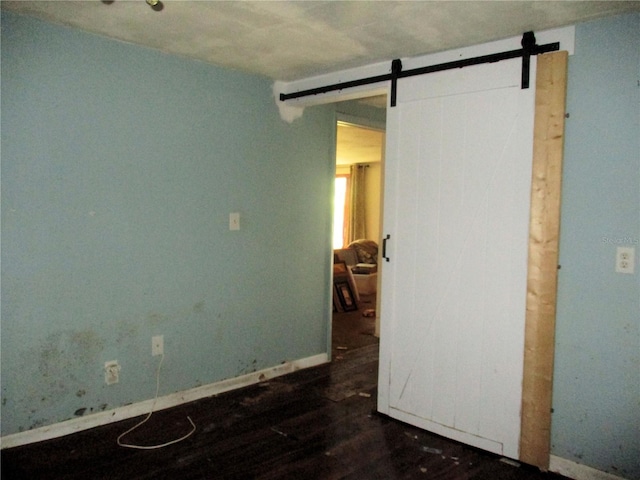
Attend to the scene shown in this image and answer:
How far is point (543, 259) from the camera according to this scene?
7.89 feet

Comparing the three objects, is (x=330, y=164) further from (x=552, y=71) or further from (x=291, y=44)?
(x=552, y=71)

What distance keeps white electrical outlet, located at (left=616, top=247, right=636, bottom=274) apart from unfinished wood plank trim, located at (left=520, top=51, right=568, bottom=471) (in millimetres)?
266

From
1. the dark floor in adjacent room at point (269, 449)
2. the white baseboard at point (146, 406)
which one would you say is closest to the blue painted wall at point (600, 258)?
the dark floor in adjacent room at point (269, 449)

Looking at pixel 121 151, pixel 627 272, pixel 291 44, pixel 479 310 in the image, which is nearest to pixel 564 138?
pixel 627 272

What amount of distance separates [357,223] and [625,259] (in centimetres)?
741

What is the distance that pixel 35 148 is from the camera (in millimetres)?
2490

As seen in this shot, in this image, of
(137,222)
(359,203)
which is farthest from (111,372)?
(359,203)

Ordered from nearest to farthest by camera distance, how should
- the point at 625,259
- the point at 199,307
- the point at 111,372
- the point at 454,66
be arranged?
the point at 625,259 → the point at 454,66 → the point at 111,372 → the point at 199,307

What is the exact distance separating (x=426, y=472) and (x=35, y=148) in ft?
8.65

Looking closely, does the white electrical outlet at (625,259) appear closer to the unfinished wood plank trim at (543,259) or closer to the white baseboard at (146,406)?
the unfinished wood plank trim at (543,259)

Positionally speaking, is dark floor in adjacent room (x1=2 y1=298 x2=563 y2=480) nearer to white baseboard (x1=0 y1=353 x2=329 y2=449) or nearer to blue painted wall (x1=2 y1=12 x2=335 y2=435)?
white baseboard (x1=0 y1=353 x2=329 y2=449)

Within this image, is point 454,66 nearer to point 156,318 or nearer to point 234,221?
point 234,221

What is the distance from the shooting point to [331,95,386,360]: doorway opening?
14.7 ft

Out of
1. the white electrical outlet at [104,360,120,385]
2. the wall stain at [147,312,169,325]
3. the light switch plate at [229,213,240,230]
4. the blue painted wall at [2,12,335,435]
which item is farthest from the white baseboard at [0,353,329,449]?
the light switch plate at [229,213,240,230]
